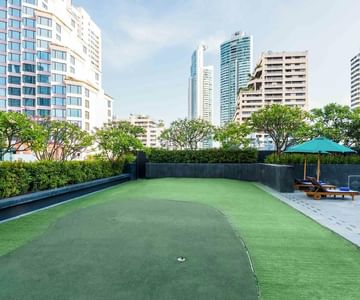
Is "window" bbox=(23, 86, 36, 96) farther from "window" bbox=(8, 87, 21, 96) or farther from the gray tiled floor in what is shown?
the gray tiled floor

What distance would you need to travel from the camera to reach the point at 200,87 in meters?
105

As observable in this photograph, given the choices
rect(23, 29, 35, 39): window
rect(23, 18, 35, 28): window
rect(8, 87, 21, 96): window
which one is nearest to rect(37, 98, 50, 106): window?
rect(8, 87, 21, 96): window

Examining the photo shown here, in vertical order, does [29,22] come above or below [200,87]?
below

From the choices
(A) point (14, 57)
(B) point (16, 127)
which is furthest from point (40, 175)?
(A) point (14, 57)

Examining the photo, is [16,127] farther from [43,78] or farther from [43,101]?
[43,78]

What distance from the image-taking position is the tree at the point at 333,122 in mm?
12026

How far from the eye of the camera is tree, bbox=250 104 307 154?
42.8ft

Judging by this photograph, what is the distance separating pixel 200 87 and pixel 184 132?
299 feet

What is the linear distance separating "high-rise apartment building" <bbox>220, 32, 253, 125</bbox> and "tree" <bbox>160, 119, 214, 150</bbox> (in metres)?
101

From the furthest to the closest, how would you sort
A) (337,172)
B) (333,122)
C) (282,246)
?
(333,122) < (337,172) < (282,246)

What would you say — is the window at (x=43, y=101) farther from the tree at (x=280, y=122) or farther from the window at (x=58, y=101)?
the tree at (x=280, y=122)

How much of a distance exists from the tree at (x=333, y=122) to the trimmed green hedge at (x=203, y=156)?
3.42 meters

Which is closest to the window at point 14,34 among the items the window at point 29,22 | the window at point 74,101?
the window at point 29,22

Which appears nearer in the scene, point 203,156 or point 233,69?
point 203,156
